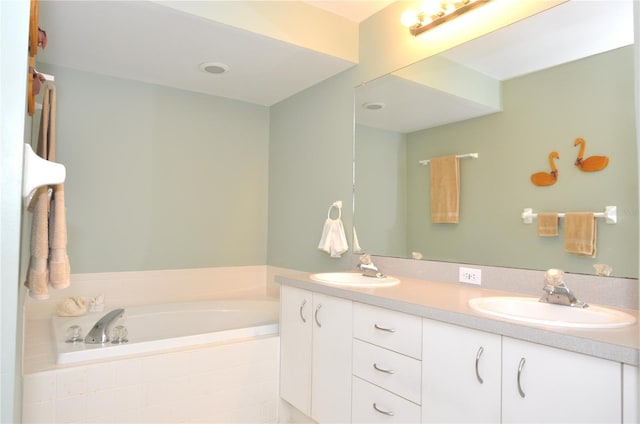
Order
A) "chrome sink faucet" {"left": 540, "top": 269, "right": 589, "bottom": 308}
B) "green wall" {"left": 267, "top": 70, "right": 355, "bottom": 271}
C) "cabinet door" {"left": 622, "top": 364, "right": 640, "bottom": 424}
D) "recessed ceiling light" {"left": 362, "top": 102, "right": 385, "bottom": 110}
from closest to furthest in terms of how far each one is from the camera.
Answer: "cabinet door" {"left": 622, "top": 364, "right": 640, "bottom": 424}, "chrome sink faucet" {"left": 540, "top": 269, "right": 589, "bottom": 308}, "recessed ceiling light" {"left": 362, "top": 102, "right": 385, "bottom": 110}, "green wall" {"left": 267, "top": 70, "right": 355, "bottom": 271}

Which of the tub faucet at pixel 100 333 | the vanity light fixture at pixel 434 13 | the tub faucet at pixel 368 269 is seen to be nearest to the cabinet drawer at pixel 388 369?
the tub faucet at pixel 368 269

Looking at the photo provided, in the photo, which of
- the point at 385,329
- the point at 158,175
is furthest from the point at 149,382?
the point at 158,175

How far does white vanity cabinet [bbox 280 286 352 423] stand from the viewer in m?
1.95

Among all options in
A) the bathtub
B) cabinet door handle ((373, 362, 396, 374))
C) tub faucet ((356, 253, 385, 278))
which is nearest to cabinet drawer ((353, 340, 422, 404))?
cabinet door handle ((373, 362, 396, 374))

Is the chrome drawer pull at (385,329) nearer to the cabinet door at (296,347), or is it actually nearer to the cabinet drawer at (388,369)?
the cabinet drawer at (388,369)

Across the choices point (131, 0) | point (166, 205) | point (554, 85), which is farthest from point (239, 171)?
point (554, 85)

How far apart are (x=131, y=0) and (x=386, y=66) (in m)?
1.50

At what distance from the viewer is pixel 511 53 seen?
197 centimetres

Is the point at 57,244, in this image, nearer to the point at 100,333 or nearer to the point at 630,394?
the point at 100,333

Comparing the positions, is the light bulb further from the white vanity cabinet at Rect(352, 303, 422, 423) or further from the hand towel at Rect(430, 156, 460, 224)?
the white vanity cabinet at Rect(352, 303, 422, 423)

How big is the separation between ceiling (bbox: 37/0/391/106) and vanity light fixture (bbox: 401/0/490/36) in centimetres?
34

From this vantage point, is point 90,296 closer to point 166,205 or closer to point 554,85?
point 166,205

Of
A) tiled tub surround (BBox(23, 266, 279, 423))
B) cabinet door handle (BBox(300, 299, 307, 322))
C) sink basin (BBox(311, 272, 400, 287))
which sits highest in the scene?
sink basin (BBox(311, 272, 400, 287))

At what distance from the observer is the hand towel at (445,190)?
222 centimetres
